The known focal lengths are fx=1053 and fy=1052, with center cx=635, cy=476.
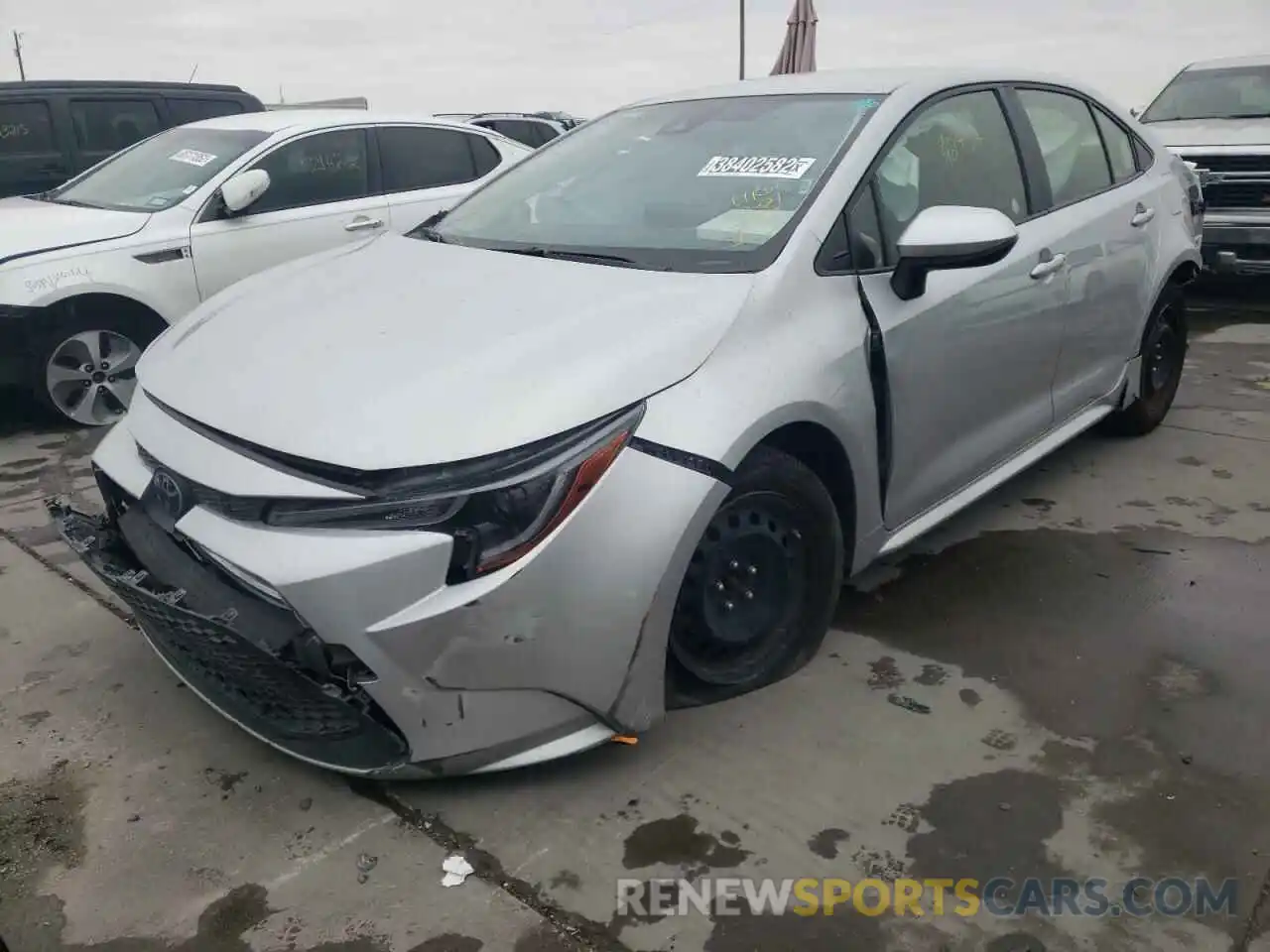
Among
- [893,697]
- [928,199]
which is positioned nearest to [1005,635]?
[893,697]

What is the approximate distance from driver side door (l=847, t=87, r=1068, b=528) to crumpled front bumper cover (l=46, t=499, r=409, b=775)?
154cm

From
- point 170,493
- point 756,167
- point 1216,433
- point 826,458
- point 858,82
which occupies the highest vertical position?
point 858,82

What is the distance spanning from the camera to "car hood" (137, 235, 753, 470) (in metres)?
2.10

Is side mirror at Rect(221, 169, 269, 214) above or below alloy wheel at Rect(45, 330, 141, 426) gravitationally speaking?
above

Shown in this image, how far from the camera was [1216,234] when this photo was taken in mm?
7504

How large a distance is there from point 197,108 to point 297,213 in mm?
2801

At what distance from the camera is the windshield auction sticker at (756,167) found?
2.85 meters

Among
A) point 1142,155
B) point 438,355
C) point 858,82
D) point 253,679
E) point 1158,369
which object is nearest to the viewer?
point 253,679

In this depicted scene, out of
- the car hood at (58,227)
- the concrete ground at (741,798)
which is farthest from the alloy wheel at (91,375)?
the concrete ground at (741,798)

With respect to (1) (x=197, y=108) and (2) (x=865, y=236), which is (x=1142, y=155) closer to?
(2) (x=865, y=236)

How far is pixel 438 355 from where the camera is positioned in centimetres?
230

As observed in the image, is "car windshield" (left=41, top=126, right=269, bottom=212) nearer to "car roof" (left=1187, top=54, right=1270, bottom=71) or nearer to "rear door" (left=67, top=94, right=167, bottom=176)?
"rear door" (left=67, top=94, right=167, bottom=176)

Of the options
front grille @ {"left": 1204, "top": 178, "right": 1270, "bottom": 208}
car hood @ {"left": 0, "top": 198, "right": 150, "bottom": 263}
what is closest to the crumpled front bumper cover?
car hood @ {"left": 0, "top": 198, "right": 150, "bottom": 263}

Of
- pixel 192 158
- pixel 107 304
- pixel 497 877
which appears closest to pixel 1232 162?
pixel 192 158
